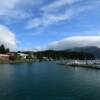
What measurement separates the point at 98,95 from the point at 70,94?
2992 millimetres

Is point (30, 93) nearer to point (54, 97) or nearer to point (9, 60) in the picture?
point (54, 97)

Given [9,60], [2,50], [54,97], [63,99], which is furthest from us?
[2,50]

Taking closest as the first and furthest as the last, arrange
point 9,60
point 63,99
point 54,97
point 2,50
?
point 63,99, point 54,97, point 9,60, point 2,50

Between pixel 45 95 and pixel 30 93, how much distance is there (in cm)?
198

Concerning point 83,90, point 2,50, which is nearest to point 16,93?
point 83,90

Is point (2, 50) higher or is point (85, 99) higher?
point (2, 50)

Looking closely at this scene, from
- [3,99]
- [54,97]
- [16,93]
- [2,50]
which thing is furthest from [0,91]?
[2,50]

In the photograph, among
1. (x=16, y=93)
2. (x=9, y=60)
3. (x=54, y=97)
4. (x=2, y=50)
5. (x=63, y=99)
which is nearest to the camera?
(x=63, y=99)

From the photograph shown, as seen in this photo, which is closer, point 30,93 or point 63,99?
point 63,99

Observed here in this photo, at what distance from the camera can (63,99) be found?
25.9m

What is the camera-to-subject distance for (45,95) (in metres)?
28.6

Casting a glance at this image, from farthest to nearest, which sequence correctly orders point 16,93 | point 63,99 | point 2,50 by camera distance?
1. point 2,50
2. point 16,93
3. point 63,99

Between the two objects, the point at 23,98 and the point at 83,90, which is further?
the point at 83,90

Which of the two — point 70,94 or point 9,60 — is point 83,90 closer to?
point 70,94
